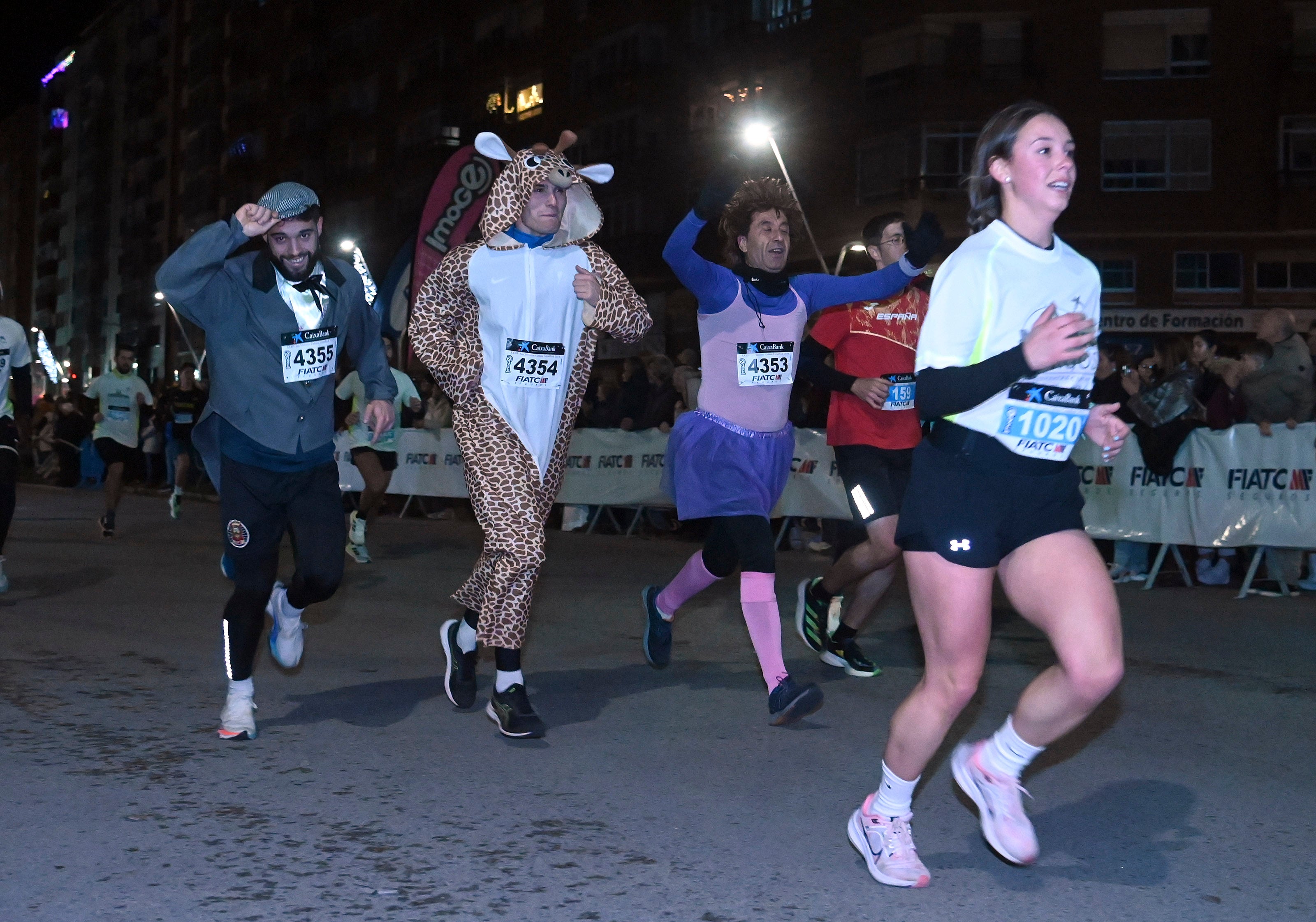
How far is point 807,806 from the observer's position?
179 inches

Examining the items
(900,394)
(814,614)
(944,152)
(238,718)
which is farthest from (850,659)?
(944,152)

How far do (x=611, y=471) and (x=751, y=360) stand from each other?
1032cm

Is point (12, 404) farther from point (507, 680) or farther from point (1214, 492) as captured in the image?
point (1214, 492)

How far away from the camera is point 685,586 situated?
22.0 feet

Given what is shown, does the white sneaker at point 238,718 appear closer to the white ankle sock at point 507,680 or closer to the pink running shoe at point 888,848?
the white ankle sock at point 507,680

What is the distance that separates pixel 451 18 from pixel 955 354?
5781 centimetres

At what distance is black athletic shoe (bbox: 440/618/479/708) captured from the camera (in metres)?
6.04

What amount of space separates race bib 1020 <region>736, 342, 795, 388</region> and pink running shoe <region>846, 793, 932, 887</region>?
2.59 metres

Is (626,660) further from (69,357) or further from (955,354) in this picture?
(69,357)

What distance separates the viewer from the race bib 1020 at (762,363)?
6164mm

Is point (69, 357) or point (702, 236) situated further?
point (69, 357)

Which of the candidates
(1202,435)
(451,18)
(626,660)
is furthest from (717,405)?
(451,18)

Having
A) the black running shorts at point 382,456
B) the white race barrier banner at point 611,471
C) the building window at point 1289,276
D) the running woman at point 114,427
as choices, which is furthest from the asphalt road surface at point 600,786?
the building window at point 1289,276

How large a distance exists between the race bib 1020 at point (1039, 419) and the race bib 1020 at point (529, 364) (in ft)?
8.13
